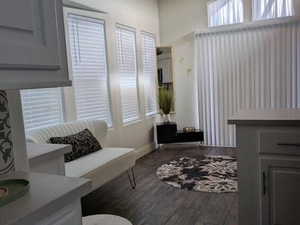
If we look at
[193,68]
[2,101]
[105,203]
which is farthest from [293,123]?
[193,68]

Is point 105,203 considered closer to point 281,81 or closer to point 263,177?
point 263,177

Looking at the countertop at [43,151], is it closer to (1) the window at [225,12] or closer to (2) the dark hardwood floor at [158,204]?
(2) the dark hardwood floor at [158,204]

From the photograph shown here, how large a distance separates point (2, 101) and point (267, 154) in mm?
1656

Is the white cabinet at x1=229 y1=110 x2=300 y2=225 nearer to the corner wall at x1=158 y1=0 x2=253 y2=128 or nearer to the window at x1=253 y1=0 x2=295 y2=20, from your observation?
the window at x1=253 y1=0 x2=295 y2=20

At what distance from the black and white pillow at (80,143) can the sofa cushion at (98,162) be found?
2.5 inches

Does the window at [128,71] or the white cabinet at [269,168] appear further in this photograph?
the window at [128,71]

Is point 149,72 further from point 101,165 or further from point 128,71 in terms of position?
point 101,165

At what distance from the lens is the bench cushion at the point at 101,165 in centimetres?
291

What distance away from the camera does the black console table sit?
5504 mm

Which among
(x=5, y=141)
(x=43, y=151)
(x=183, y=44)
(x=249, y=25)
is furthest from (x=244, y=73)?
(x=5, y=141)

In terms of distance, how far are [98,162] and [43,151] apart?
4.76 ft

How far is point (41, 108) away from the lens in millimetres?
3328

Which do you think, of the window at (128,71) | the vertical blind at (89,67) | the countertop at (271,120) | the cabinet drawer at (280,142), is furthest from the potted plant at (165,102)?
the cabinet drawer at (280,142)

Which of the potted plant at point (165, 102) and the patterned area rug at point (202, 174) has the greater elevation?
the potted plant at point (165, 102)
